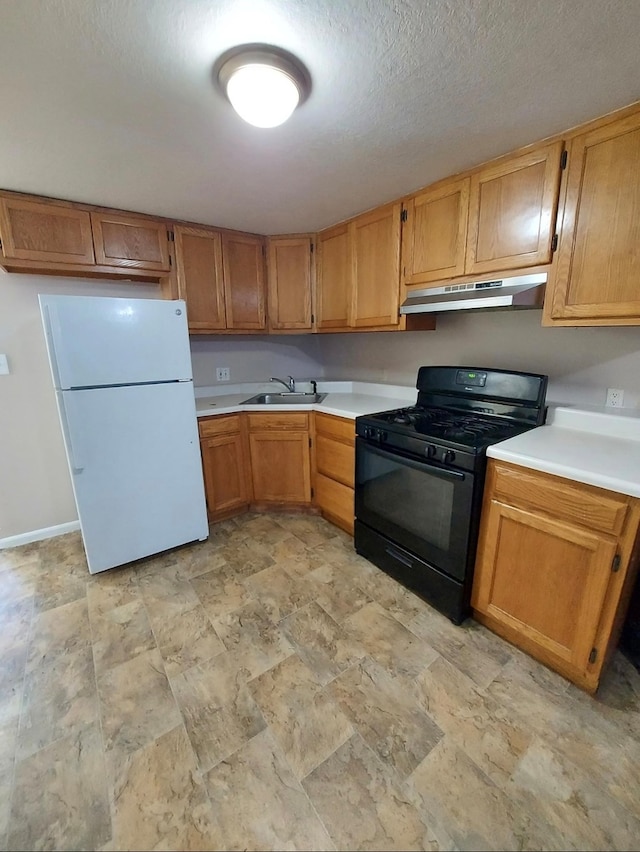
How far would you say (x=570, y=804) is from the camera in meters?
1.05

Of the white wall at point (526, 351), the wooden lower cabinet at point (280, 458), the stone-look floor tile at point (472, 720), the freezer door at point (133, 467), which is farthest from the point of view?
the wooden lower cabinet at point (280, 458)

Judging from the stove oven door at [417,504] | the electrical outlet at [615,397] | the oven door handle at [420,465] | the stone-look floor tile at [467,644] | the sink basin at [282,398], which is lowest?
the stone-look floor tile at [467,644]

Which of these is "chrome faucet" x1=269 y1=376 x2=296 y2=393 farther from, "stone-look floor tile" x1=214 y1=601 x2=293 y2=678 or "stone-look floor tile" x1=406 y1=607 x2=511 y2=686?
"stone-look floor tile" x1=406 y1=607 x2=511 y2=686

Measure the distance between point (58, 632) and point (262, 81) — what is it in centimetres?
244

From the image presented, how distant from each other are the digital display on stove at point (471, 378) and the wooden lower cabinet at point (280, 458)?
3.56 feet

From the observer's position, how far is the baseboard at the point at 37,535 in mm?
2420

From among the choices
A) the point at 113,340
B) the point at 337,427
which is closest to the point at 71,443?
the point at 113,340

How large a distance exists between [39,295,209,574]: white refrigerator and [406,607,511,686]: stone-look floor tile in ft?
5.17

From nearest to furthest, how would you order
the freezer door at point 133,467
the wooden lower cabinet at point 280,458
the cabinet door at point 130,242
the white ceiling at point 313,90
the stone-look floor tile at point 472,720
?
the white ceiling at point 313,90 < the stone-look floor tile at point 472,720 < the freezer door at point 133,467 < the cabinet door at point 130,242 < the wooden lower cabinet at point 280,458

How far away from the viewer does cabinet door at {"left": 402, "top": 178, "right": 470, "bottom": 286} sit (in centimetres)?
183

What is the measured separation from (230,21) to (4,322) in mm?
2223

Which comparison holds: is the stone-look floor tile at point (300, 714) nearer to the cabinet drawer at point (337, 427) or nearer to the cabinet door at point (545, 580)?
the cabinet door at point (545, 580)

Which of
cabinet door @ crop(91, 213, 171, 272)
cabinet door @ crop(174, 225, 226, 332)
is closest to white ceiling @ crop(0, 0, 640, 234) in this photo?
cabinet door @ crop(91, 213, 171, 272)

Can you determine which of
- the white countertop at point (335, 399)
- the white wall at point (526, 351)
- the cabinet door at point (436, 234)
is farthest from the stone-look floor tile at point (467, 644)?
the cabinet door at point (436, 234)
